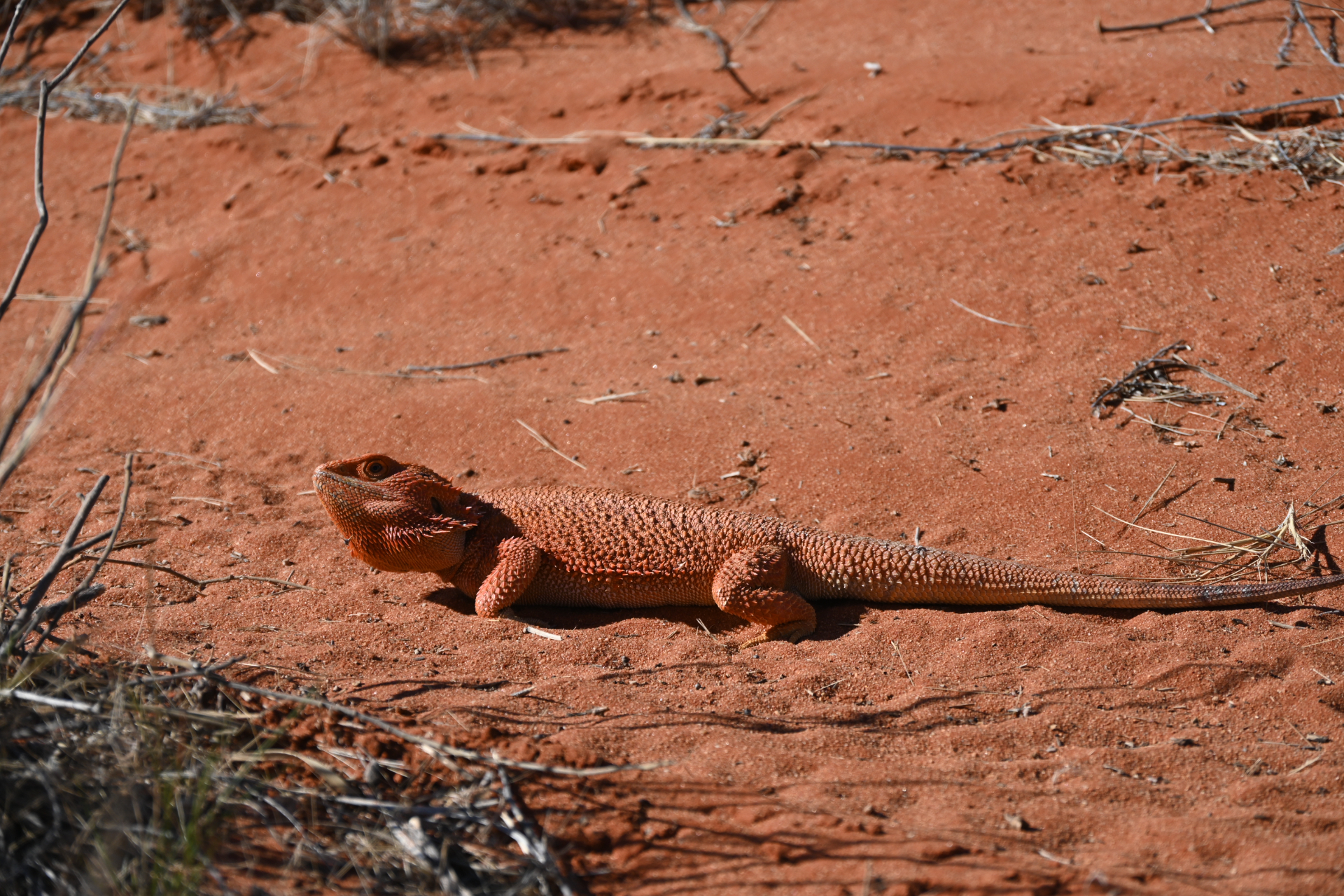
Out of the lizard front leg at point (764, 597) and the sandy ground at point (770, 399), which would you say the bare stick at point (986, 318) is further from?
the lizard front leg at point (764, 597)

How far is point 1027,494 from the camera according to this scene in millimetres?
5207

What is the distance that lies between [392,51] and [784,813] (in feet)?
33.4

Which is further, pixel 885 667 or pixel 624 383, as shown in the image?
pixel 624 383

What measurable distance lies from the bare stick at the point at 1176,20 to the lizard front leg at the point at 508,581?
7.36 m

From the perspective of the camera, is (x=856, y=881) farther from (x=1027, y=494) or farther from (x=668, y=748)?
(x=1027, y=494)

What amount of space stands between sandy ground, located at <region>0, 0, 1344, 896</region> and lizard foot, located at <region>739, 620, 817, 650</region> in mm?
77

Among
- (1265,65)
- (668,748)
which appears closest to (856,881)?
(668,748)

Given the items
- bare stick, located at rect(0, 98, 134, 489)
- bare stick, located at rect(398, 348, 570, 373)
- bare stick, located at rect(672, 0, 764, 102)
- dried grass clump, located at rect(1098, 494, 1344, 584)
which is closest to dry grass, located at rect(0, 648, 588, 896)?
bare stick, located at rect(0, 98, 134, 489)

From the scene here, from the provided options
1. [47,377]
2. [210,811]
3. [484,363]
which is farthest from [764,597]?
[484,363]

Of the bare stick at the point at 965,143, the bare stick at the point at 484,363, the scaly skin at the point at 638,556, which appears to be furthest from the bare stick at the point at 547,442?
the bare stick at the point at 965,143

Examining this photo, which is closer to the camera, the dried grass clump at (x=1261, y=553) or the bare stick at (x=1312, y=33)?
the dried grass clump at (x=1261, y=553)

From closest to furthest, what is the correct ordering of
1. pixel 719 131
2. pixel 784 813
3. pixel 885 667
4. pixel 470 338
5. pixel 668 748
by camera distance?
pixel 784 813, pixel 668 748, pixel 885 667, pixel 470 338, pixel 719 131

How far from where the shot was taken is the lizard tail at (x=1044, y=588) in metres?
4.29

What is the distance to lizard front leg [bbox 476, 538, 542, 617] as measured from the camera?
4.82m
